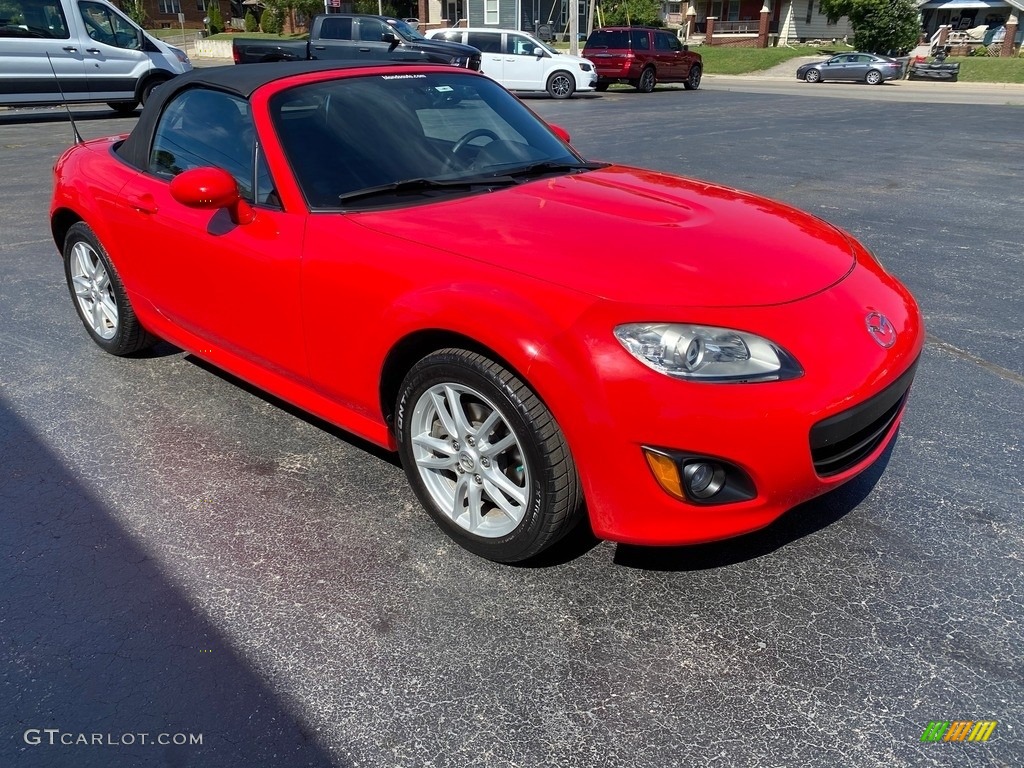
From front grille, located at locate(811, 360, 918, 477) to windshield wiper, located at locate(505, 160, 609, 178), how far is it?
1702 millimetres

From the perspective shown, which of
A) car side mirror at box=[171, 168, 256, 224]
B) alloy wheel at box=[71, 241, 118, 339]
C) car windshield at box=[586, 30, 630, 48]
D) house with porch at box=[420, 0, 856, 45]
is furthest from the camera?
house with porch at box=[420, 0, 856, 45]

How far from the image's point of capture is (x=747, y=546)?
2.83 metres

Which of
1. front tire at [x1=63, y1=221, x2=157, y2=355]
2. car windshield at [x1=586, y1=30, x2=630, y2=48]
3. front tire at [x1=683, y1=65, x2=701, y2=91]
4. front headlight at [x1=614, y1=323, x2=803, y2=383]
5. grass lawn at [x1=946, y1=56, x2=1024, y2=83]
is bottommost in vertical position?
grass lawn at [x1=946, y1=56, x2=1024, y2=83]

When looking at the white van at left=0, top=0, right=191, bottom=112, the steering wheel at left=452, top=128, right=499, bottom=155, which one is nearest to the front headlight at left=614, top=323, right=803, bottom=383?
the steering wheel at left=452, top=128, right=499, bottom=155

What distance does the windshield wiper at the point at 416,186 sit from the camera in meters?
3.06

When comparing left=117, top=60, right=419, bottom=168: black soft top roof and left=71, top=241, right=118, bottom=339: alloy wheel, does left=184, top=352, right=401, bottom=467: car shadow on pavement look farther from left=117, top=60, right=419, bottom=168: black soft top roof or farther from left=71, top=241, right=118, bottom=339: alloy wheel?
left=117, top=60, right=419, bottom=168: black soft top roof

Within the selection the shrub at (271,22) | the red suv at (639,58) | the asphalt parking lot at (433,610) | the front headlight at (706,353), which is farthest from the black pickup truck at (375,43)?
the shrub at (271,22)

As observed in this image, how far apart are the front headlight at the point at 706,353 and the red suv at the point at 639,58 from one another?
23486mm

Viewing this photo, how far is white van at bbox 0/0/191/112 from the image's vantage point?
1391 centimetres

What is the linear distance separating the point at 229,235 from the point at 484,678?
2.01 metres

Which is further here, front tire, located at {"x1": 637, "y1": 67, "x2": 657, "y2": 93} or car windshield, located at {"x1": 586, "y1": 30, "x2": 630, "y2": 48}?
car windshield, located at {"x1": 586, "y1": 30, "x2": 630, "y2": 48}

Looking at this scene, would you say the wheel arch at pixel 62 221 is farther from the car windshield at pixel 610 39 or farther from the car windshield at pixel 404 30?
the car windshield at pixel 610 39

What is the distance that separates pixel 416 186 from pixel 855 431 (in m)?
1.83

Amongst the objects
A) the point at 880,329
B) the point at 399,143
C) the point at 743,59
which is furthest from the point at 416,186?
the point at 743,59
